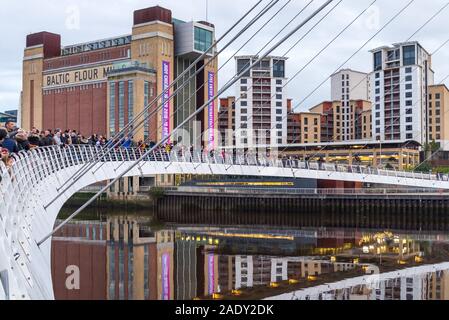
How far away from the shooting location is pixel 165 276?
1139 centimetres

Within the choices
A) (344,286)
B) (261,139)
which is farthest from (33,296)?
(261,139)

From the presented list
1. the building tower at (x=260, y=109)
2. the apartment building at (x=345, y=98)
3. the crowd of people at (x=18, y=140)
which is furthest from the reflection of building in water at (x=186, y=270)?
the apartment building at (x=345, y=98)

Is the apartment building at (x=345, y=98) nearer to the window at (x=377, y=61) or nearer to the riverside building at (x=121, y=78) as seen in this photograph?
the window at (x=377, y=61)

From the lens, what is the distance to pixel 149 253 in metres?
14.2

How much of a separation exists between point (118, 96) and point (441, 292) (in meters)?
29.0

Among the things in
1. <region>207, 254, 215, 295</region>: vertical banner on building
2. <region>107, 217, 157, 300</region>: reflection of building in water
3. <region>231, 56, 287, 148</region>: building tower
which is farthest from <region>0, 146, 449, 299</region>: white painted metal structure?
<region>231, 56, 287, 148</region>: building tower

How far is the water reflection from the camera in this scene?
9.89 metres

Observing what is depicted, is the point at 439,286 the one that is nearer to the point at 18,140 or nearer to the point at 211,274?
the point at 211,274

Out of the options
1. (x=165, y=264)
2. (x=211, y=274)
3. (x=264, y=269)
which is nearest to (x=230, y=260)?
(x=264, y=269)

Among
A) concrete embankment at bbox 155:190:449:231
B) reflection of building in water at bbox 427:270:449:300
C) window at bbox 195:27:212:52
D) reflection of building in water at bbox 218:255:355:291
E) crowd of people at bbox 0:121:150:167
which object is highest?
window at bbox 195:27:212:52

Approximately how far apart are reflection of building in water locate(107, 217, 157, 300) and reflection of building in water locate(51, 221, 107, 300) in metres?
0.20

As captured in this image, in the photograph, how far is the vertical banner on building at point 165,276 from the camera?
9.84 metres

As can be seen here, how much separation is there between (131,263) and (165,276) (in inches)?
66.3

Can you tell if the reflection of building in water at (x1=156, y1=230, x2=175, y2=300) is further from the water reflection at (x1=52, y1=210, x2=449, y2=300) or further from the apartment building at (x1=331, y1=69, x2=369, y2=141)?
the apartment building at (x1=331, y1=69, x2=369, y2=141)
